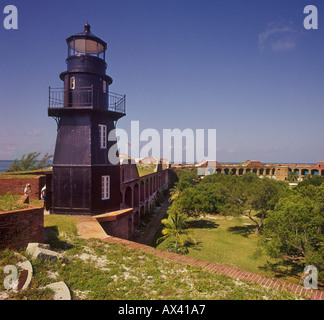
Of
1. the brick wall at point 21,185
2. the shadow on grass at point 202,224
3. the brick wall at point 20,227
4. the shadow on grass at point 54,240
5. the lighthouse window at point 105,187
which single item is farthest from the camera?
the shadow on grass at point 202,224

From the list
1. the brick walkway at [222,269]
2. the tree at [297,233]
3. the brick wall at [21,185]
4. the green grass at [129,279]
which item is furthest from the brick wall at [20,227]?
the tree at [297,233]

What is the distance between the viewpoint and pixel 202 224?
27.6 m

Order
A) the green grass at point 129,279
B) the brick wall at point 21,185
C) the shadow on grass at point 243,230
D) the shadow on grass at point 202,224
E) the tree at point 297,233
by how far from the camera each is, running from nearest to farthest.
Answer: the green grass at point 129,279 < the tree at point 297,233 < the brick wall at point 21,185 < the shadow on grass at point 243,230 < the shadow on grass at point 202,224

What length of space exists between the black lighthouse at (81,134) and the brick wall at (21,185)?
6.28 ft

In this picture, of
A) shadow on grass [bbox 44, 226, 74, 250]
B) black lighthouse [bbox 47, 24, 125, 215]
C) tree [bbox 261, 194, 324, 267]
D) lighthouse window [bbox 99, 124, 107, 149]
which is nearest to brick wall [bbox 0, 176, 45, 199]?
black lighthouse [bbox 47, 24, 125, 215]

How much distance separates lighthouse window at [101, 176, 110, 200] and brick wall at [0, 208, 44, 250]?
6.91 m

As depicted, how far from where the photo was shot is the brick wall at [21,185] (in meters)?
15.1

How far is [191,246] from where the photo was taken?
65.0 ft

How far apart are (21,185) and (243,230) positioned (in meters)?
21.9

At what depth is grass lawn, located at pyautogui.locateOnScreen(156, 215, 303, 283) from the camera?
1496cm

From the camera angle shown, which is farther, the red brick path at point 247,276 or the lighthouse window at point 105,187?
the lighthouse window at point 105,187

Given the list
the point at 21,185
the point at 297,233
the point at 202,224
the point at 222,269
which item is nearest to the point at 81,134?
the point at 21,185

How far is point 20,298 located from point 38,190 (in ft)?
41.0

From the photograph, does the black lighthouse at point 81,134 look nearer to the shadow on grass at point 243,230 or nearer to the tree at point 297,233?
the tree at point 297,233
